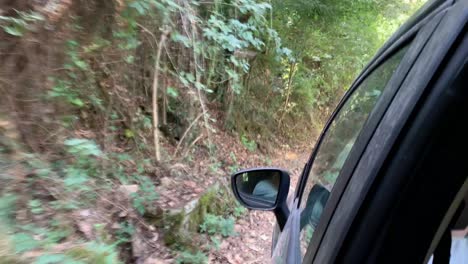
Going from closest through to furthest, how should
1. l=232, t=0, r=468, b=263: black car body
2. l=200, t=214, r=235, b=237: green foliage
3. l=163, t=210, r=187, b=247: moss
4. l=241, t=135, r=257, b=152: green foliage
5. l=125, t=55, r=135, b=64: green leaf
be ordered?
l=232, t=0, r=468, b=263: black car body < l=163, t=210, r=187, b=247: moss < l=125, t=55, r=135, b=64: green leaf < l=200, t=214, r=235, b=237: green foliage < l=241, t=135, r=257, b=152: green foliage

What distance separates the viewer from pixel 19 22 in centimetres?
288

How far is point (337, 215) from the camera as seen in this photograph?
1.04 meters

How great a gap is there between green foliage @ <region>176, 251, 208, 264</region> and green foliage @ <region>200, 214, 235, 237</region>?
0.54 metres

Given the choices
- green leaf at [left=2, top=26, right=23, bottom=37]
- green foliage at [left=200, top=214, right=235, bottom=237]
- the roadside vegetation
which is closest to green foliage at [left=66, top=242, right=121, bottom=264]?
the roadside vegetation

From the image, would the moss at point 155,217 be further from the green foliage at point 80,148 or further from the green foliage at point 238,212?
the green foliage at point 238,212

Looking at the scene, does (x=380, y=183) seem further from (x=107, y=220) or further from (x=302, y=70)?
(x=302, y=70)

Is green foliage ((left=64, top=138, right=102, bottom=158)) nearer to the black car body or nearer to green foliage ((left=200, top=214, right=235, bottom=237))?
green foliage ((left=200, top=214, right=235, bottom=237))

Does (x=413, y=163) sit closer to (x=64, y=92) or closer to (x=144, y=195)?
(x=64, y=92)

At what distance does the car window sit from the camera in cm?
136

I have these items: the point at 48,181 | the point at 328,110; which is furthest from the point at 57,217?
the point at 328,110

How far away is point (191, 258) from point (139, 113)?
7.54 feet

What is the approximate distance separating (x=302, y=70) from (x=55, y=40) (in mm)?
6894

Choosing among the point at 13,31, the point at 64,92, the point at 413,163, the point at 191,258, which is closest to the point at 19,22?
the point at 13,31

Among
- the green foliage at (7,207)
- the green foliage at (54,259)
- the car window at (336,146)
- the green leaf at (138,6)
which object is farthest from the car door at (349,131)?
the green leaf at (138,6)
